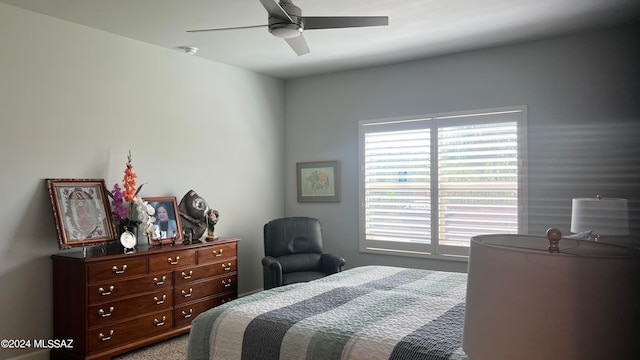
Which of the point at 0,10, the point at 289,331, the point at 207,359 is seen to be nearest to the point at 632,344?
the point at 289,331

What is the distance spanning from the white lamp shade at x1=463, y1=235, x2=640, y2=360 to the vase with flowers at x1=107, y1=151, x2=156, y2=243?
360 cm

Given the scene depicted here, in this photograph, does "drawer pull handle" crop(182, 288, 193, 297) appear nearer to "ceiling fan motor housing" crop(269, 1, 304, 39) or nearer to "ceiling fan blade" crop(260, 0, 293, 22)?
"ceiling fan motor housing" crop(269, 1, 304, 39)

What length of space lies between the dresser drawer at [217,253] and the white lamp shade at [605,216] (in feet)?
10.3

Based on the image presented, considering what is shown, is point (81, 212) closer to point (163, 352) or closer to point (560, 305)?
point (163, 352)

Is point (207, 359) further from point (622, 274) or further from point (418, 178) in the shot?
point (418, 178)

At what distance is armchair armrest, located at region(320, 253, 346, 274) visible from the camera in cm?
486

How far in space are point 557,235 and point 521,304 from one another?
0.17 m

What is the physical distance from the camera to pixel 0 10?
347 centimetres

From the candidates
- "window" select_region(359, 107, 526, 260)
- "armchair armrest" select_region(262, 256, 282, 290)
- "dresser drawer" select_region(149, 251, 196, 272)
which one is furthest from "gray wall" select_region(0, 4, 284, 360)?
"window" select_region(359, 107, 526, 260)

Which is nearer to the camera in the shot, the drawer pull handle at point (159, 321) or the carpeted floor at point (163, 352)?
the carpeted floor at point (163, 352)

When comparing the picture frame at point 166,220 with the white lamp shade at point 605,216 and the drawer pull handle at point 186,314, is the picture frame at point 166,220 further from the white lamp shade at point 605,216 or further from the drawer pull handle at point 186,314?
the white lamp shade at point 605,216

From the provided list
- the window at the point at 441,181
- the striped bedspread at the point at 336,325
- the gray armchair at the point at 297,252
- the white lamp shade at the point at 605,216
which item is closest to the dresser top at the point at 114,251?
the gray armchair at the point at 297,252

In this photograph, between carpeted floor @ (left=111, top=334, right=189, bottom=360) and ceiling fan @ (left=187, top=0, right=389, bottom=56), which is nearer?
ceiling fan @ (left=187, top=0, right=389, bottom=56)

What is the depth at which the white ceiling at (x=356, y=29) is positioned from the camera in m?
3.51
